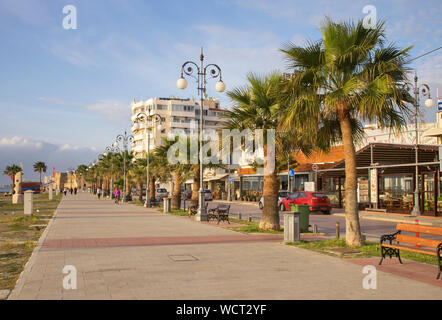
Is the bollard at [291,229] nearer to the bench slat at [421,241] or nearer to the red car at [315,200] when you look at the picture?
the bench slat at [421,241]

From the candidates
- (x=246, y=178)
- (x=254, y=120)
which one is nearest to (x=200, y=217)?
(x=254, y=120)

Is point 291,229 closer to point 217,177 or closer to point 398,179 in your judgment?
point 398,179

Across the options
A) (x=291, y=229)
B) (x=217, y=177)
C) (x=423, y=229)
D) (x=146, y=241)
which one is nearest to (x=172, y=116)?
(x=217, y=177)

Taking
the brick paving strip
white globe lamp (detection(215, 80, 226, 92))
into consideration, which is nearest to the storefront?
white globe lamp (detection(215, 80, 226, 92))

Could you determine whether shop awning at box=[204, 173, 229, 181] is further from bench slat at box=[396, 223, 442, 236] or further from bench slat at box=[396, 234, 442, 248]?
bench slat at box=[396, 234, 442, 248]

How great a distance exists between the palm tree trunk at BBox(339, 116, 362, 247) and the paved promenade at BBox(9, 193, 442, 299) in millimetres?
1446

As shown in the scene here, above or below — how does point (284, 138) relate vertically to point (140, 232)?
above

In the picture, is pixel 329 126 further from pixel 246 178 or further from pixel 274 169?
pixel 246 178

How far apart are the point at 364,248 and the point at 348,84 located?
4325 millimetres

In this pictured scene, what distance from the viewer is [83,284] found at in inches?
286

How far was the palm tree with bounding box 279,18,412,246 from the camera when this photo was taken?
11.2 meters

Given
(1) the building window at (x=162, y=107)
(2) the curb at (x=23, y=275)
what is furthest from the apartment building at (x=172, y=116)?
(2) the curb at (x=23, y=275)

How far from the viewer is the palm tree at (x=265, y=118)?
15797mm
